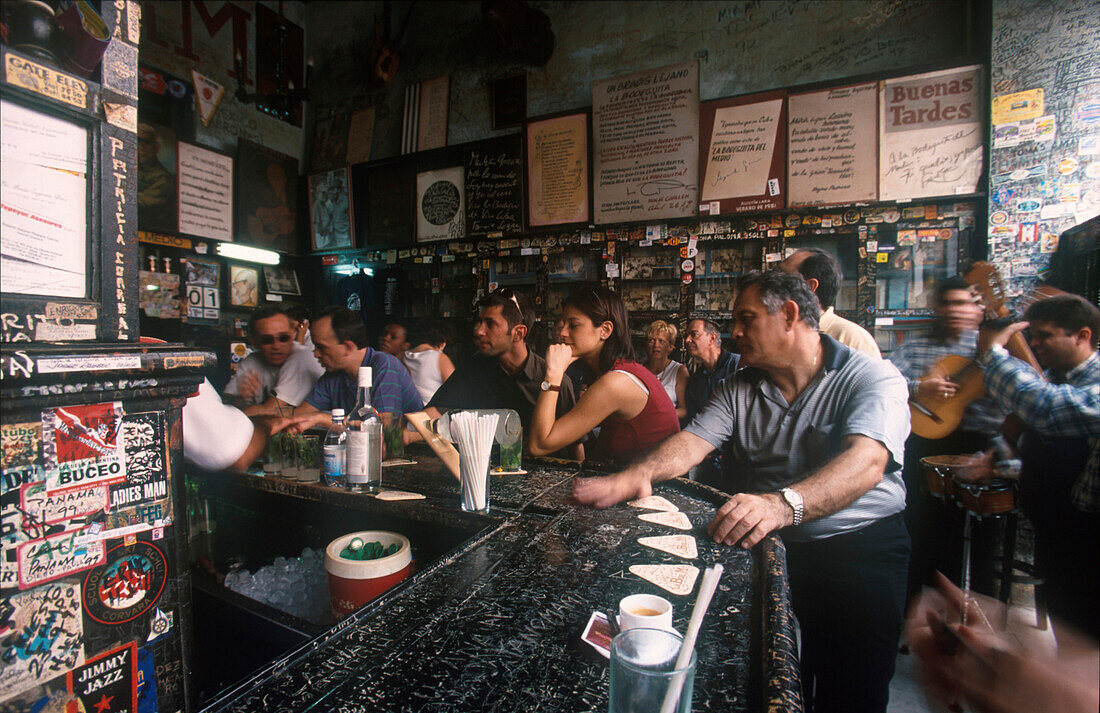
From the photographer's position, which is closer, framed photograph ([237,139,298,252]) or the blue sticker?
the blue sticker

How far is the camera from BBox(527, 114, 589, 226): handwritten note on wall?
4570mm

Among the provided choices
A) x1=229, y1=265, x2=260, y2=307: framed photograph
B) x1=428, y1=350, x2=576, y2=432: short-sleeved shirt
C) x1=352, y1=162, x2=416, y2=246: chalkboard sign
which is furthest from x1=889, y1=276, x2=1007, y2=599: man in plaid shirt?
x1=229, y1=265, x2=260, y2=307: framed photograph

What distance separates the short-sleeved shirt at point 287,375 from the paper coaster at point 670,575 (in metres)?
2.96

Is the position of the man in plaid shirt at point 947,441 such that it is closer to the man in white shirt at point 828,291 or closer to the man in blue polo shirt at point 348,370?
the man in white shirt at point 828,291

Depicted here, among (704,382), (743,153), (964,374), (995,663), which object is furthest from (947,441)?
(995,663)

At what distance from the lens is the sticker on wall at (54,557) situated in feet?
2.55

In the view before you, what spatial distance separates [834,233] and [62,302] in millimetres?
4210

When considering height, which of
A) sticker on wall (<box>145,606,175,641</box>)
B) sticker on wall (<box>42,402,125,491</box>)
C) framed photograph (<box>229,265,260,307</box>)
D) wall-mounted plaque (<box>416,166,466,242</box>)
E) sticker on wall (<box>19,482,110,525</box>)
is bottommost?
sticker on wall (<box>145,606,175,641</box>)

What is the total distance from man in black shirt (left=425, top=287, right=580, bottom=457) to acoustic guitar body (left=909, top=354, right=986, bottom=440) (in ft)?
7.31

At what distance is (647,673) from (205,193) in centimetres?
575

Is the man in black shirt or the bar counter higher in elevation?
the man in black shirt

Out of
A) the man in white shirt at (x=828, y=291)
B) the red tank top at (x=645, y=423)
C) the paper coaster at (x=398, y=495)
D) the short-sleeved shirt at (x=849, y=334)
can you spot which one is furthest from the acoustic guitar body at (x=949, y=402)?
the paper coaster at (x=398, y=495)

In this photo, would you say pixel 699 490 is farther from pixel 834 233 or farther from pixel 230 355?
pixel 230 355

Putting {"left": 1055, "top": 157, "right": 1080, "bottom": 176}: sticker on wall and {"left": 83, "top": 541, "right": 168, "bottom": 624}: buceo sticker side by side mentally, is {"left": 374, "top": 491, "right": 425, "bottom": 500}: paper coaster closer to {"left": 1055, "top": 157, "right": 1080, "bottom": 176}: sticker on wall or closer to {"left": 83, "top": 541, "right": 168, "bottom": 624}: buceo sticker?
{"left": 83, "top": 541, "right": 168, "bottom": 624}: buceo sticker
